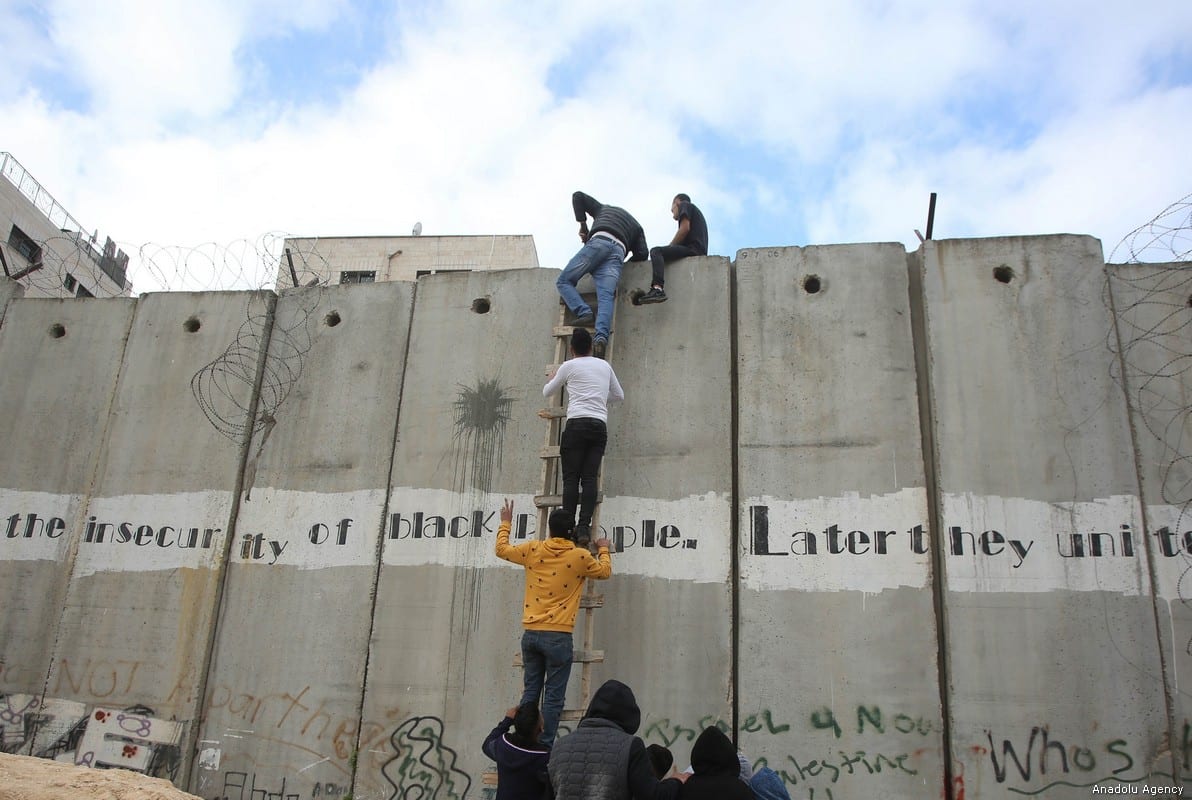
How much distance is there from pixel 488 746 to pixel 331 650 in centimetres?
261

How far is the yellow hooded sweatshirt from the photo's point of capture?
18.4 ft

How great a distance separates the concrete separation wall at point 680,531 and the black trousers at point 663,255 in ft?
0.59

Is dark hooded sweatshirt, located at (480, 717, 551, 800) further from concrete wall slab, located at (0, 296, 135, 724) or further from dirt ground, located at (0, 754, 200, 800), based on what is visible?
concrete wall slab, located at (0, 296, 135, 724)

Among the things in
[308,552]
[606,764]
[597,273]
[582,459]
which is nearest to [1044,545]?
[582,459]

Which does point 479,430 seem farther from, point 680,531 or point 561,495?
point 680,531

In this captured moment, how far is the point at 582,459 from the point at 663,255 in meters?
2.19

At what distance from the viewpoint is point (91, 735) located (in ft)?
23.4

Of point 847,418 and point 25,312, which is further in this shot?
point 25,312

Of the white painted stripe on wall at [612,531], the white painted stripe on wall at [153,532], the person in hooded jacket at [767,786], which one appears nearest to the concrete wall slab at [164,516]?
the white painted stripe on wall at [153,532]

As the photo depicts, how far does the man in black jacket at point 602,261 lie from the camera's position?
712 cm

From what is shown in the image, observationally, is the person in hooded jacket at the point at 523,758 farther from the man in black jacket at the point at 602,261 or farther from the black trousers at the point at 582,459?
the man in black jacket at the point at 602,261

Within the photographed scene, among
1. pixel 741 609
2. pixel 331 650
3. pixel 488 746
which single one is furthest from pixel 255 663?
pixel 741 609

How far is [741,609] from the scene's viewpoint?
6.40 metres

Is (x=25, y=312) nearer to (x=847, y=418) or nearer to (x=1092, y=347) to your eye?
(x=847, y=418)
